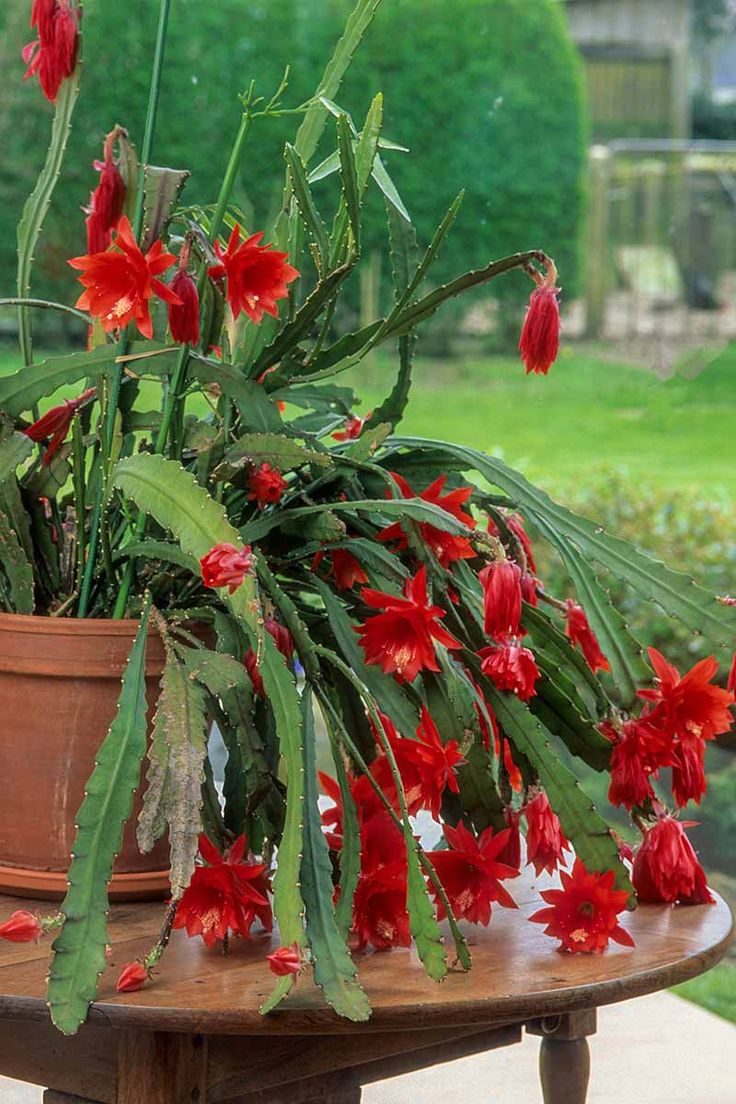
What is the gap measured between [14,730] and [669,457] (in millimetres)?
5332

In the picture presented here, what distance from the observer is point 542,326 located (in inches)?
37.7

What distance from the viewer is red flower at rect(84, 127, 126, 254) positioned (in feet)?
3.23

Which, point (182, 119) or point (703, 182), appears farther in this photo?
point (703, 182)

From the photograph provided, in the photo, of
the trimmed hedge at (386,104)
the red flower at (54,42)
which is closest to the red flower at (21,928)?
the red flower at (54,42)

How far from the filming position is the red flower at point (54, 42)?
1021mm

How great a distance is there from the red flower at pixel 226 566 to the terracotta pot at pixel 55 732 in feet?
0.49

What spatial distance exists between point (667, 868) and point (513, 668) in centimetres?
18

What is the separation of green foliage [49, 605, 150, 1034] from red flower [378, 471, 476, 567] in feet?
0.57

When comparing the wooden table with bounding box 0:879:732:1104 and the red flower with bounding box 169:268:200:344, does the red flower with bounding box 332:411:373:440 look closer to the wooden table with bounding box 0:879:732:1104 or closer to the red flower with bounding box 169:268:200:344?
the red flower with bounding box 169:268:200:344

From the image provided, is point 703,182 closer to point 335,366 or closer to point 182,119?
point 182,119

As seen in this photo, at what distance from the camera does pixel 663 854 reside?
3.20 ft

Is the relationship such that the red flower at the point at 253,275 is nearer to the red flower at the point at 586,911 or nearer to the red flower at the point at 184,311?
the red flower at the point at 184,311

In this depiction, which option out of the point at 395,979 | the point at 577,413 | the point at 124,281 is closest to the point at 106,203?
the point at 124,281

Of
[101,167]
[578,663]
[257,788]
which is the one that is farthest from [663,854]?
[101,167]
